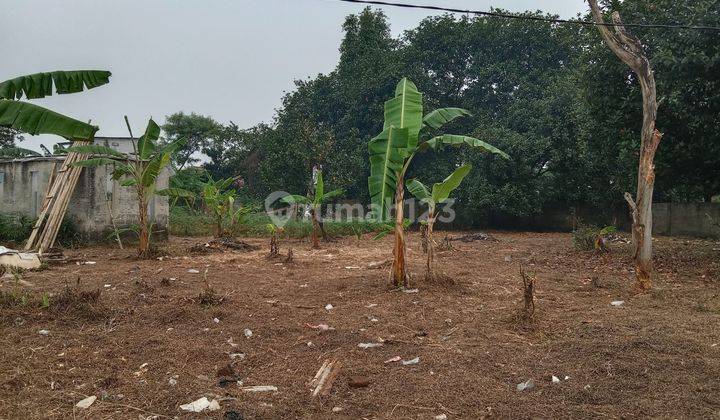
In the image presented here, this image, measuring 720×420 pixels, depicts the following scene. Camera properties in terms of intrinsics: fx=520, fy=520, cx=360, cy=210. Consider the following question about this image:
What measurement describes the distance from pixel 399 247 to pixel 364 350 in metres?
2.49

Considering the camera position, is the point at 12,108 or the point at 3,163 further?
the point at 3,163

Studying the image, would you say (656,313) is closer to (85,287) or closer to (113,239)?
(85,287)

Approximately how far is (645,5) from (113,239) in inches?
508

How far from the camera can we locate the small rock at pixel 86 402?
11.1 ft

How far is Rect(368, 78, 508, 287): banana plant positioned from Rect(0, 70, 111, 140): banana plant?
122 inches

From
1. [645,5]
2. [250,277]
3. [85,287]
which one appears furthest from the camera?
[645,5]

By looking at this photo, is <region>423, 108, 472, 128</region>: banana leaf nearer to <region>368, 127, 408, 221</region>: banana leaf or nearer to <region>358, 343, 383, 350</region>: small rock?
<region>368, 127, 408, 221</region>: banana leaf

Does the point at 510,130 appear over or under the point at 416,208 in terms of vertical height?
over

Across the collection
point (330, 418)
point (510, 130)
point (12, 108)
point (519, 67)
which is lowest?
point (330, 418)

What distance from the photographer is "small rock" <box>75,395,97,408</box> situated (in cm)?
338

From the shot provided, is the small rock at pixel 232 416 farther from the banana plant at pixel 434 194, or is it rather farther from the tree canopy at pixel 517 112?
the tree canopy at pixel 517 112

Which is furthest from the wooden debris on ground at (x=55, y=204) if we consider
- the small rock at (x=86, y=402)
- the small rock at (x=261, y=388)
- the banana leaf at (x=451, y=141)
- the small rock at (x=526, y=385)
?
the small rock at (x=526, y=385)

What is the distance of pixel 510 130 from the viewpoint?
2077cm

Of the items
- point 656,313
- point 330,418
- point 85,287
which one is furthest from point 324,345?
point 85,287
